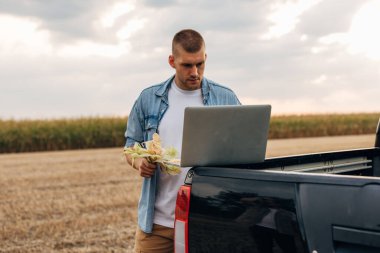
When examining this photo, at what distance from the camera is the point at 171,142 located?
357cm

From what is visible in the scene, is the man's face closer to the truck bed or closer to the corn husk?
the corn husk

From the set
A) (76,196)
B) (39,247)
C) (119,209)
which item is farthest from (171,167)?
(76,196)

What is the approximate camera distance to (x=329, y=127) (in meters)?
35.9

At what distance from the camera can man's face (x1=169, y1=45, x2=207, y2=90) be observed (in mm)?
3459

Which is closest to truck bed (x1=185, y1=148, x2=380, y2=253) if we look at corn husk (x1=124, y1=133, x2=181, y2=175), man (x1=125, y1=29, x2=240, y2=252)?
corn husk (x1=124, y1=133, x2=181, y2=175)

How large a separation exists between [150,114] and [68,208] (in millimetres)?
5716

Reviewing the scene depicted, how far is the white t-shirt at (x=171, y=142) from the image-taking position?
3.53m

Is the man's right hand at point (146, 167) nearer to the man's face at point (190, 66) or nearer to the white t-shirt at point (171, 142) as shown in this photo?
the white t-shirt at point (171, 142)

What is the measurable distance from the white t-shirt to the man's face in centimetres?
13

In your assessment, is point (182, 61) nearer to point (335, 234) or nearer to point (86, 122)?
point (335, 234)

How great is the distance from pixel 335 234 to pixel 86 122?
2476 cm

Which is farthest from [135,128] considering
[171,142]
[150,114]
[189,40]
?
[189,40]

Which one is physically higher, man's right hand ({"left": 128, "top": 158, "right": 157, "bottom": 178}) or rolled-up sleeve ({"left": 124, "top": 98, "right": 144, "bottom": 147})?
rolled-up sleeve ({"left": 124, "top": 98, "right": 144, "bottom": 147})

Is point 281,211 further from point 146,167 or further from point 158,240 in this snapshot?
point 158,240
